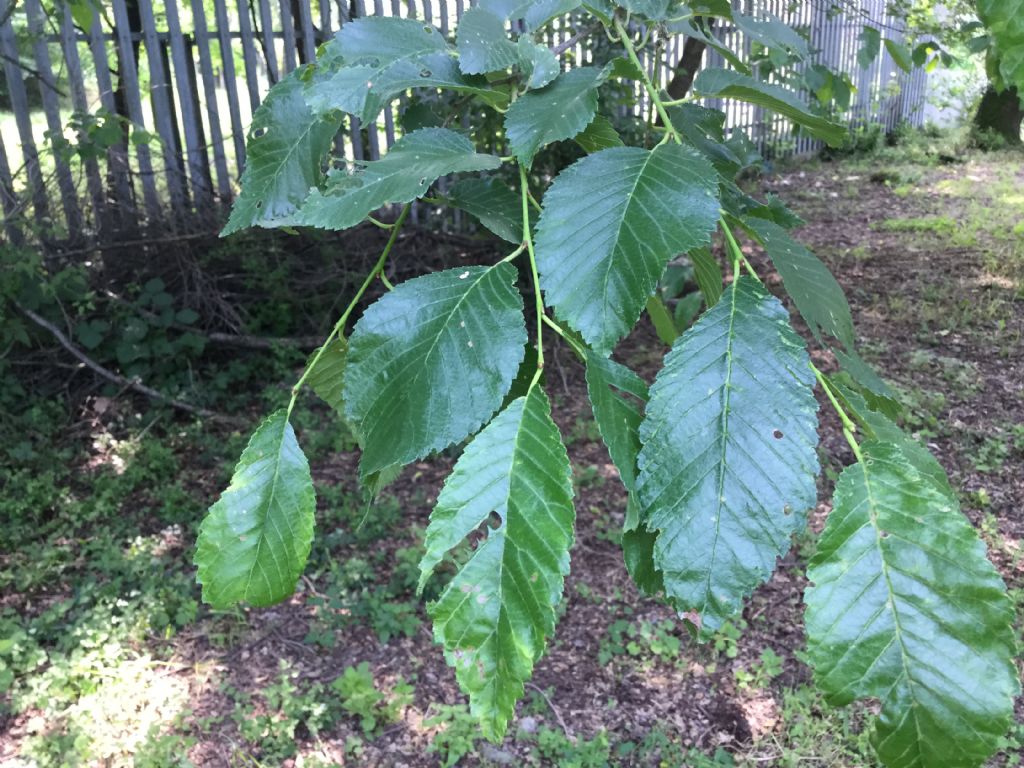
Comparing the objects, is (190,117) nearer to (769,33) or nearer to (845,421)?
(769,33)

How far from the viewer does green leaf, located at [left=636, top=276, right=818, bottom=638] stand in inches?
17.8

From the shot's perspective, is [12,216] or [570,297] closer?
[570,297]

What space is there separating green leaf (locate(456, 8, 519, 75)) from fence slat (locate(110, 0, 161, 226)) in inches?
161

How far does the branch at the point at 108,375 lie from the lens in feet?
13.4

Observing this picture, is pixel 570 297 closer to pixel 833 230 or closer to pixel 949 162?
pixel 833 230

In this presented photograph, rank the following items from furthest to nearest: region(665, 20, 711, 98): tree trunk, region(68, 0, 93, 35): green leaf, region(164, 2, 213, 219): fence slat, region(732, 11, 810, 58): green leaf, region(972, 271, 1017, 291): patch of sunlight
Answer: region(972, 271, 1017, 291): patch of sunlight → region(164, 2, 213, 219): fence slat → region(665, 20, 711, 98): tree trunk → region(68, 0, 93, 35): green leaf → region(732, 11, 810, 58): green leaf

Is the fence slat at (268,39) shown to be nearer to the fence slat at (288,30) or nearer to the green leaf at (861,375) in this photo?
the fence slat at (288,30)

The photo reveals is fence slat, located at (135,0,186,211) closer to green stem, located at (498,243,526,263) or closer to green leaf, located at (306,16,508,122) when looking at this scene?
green leaf, located at (306,16,508,122)

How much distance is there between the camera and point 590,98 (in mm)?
633

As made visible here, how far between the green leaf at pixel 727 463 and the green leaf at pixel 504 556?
6cm

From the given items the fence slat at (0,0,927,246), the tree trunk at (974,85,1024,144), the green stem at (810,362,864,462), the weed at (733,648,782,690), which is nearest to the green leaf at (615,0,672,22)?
the green stem at (810,362,864,462)

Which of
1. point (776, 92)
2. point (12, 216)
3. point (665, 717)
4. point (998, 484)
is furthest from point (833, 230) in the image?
point (776, 92)

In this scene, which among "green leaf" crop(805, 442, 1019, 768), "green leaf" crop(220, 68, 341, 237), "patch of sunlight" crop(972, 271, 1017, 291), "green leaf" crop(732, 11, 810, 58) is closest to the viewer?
Answer: "green leaf" crop(805, 442, 1019, 768)

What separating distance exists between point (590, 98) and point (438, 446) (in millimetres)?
301
